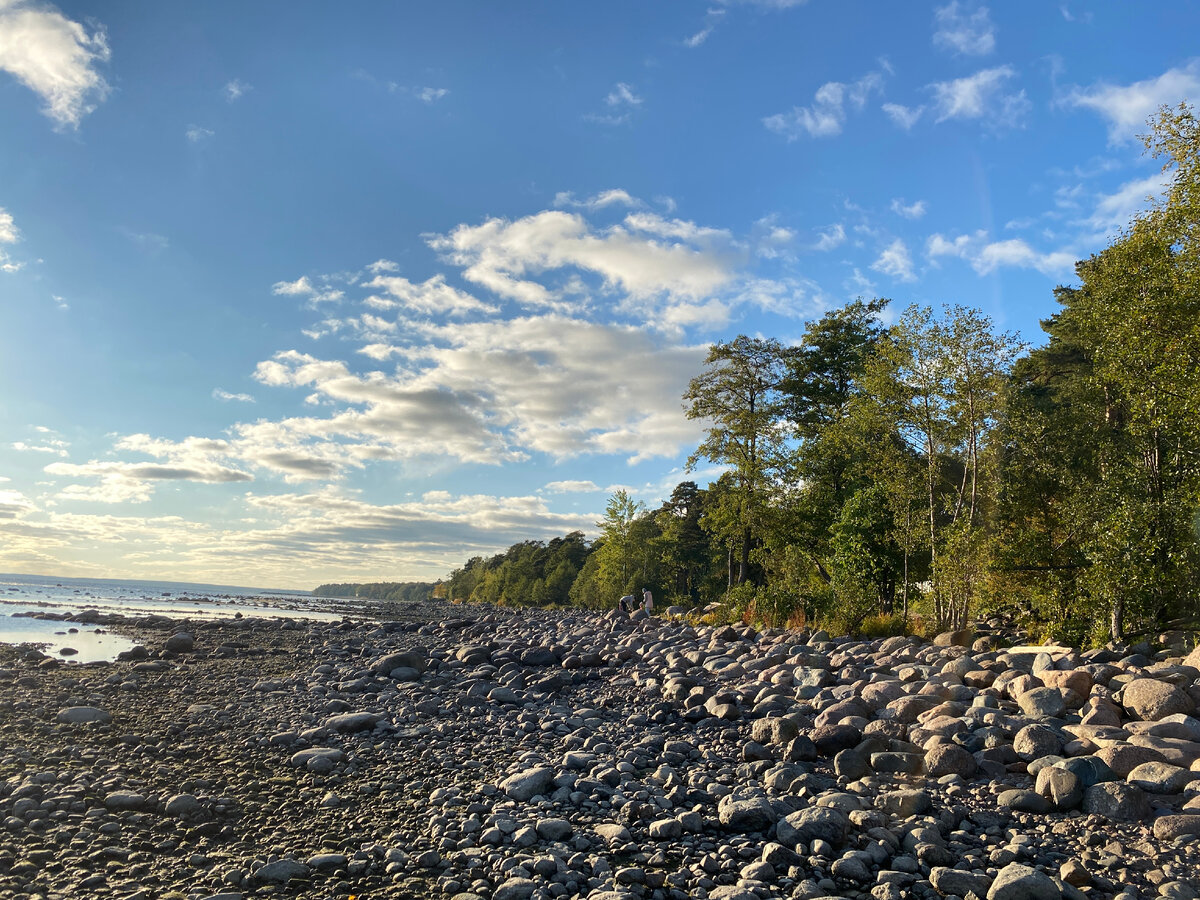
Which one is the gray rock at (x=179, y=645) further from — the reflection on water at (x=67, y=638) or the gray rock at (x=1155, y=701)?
the gray rock at (x=1155, y=701)

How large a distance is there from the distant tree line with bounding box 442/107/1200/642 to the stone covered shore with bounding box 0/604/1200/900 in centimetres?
353

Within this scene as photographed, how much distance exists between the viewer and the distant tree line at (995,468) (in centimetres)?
1369

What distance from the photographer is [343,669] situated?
16922mm

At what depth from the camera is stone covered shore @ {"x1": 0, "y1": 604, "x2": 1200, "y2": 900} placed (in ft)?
18.5

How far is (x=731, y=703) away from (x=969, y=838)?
4.53 m

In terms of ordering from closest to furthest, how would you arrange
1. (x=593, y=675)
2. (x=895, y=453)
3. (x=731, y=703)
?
(x=731, y=703)
(x=593, y=675)
(x=895, y=453)

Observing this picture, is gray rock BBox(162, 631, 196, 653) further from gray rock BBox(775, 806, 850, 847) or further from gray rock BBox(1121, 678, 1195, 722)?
gray rock BBox(1121, 678, 1195, 722)

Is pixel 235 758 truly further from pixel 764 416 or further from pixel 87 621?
pixel 87 621

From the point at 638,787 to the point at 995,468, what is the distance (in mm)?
16624

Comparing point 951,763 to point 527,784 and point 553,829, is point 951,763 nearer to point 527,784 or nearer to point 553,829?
point 553,829

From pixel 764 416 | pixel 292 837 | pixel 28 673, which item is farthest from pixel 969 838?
pixel 764 416

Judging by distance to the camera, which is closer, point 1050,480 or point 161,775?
point 161,775

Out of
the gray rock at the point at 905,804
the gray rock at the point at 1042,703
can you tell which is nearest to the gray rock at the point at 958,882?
the gray rock at the point at 905,804

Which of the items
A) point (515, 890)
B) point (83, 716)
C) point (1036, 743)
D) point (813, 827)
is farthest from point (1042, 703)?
point (83, 716)
